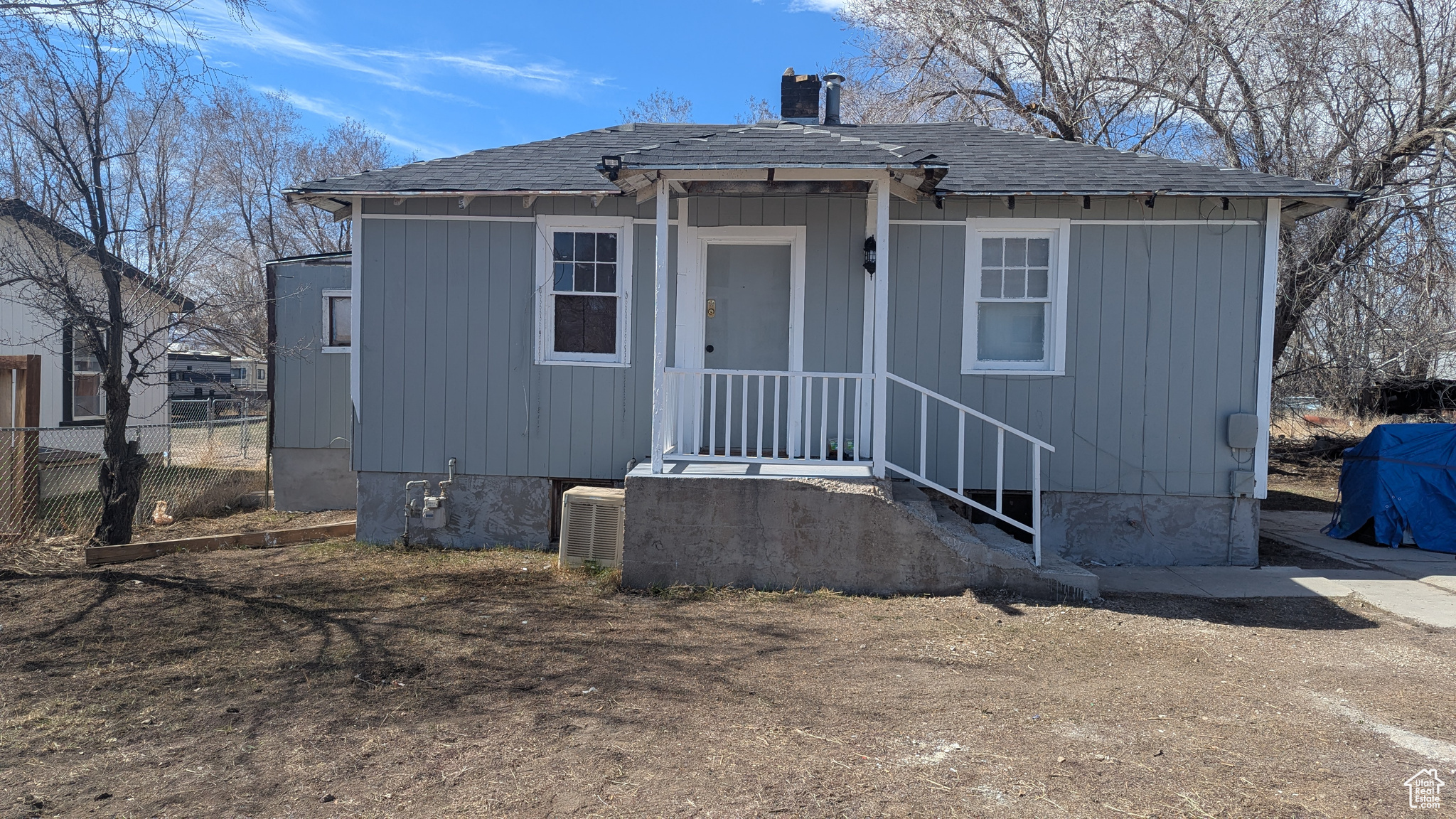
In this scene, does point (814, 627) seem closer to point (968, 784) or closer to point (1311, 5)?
point (968, 784)

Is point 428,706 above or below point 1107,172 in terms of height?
below

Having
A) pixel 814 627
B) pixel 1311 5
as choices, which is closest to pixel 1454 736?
pixel 814 627

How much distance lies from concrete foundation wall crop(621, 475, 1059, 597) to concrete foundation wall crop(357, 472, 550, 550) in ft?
6.20

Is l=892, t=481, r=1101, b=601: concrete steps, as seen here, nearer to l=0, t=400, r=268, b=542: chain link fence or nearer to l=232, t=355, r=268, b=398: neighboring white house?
l=0, t=400, r=268, b=542: chain link fence

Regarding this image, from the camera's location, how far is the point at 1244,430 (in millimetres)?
7348

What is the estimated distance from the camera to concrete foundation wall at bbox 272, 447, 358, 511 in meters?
11.0

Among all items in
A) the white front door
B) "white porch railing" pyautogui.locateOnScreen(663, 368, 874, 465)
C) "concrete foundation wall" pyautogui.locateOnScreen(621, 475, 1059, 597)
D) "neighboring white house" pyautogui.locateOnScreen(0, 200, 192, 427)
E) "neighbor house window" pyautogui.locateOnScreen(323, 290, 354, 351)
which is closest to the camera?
"concrete foundation wall" pyautogui.locateOnScreen(621, 475, 1059, 597)

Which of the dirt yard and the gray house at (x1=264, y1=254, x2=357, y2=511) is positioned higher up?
the gray house at (x1=264, y1=254, x2=357, y2=511)

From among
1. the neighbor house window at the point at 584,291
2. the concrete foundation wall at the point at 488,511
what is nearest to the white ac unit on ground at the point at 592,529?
the concrete foundation wall at the point at 488,511

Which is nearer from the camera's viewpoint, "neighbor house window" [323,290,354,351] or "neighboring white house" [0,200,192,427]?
"neighbor house window" [323,290,354,351]

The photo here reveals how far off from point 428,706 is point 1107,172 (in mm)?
6485

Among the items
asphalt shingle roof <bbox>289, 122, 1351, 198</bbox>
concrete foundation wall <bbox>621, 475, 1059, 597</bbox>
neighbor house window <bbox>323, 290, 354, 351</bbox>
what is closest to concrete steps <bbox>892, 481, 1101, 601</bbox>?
concrete foundation wall <bbox>621, 475, 1059, 597</bbox>

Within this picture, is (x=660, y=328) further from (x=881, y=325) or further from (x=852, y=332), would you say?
(x=852, y=332)

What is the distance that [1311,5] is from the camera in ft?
40.1
